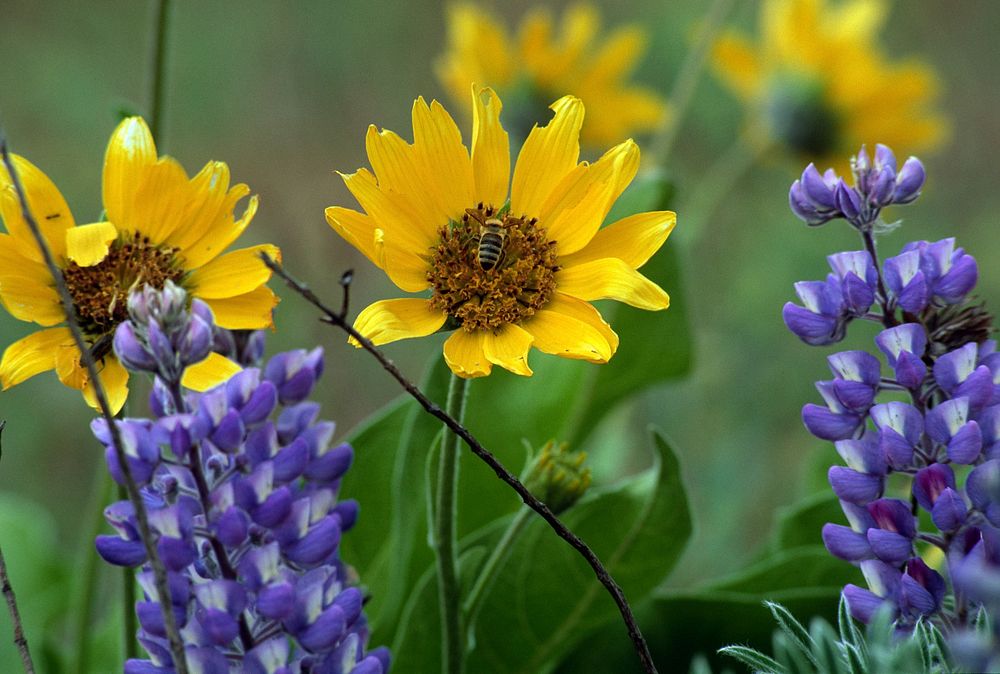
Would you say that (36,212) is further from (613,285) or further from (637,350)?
(637,350)

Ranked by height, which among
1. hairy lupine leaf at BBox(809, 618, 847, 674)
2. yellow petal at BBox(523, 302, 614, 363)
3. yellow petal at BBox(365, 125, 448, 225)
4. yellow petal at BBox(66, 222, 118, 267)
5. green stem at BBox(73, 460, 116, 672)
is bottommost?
green stem at BBox(73, 460, 116, 672)

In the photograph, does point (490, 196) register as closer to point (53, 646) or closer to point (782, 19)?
point (53, 646)

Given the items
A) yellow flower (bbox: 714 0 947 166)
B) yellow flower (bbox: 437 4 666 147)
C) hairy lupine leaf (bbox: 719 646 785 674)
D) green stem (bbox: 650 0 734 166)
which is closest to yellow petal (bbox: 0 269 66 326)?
hairy lupine leaf (bbox: 719 646 785 674)

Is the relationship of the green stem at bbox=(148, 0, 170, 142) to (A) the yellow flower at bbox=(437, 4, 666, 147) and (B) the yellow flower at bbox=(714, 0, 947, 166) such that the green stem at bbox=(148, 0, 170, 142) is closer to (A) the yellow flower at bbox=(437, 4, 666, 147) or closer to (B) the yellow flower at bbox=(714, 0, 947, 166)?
(A) the yellow flower at bbox=(437, 4, 666, 147)

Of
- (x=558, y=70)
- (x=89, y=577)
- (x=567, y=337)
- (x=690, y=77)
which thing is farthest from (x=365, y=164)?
(x=567, y=337)

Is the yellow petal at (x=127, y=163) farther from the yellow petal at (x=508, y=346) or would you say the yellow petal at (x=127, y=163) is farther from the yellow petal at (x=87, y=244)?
the yellow petal at (x=508, y=346)
